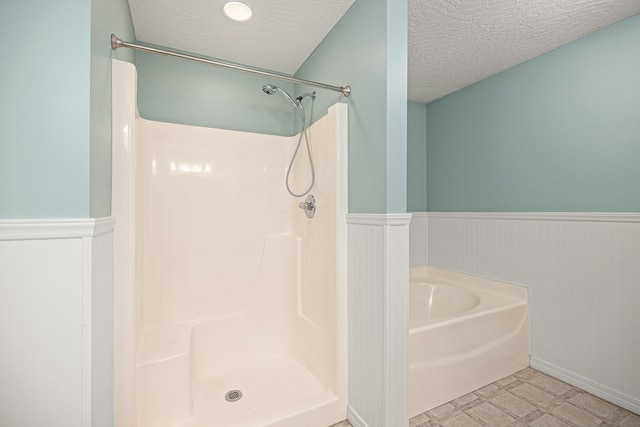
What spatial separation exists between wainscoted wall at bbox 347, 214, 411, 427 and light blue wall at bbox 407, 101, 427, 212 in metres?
1.73

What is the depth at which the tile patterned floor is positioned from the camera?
153 cm

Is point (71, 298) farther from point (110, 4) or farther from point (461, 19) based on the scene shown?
point (461, 19)

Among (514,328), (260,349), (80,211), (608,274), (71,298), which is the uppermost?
(80,211)

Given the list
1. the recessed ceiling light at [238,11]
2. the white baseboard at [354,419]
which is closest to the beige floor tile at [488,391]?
the white baseboard at [354,419]

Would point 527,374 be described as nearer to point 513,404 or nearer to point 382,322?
point 513,404

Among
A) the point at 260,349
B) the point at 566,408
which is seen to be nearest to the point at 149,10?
the point at 260,349

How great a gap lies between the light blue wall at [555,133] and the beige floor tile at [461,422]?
1.48 metres

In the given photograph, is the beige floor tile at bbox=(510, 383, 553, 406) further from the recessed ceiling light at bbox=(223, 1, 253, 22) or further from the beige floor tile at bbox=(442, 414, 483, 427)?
the recessed ceiling light at bbox=(223, 1, 253, 22)

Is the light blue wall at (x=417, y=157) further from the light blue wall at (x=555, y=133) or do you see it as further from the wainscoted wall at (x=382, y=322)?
the wainscoted wall at (x=382, y=322)

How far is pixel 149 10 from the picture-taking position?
5.18ft

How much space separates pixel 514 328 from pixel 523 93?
1.75m

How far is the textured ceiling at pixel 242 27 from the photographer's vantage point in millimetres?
1547

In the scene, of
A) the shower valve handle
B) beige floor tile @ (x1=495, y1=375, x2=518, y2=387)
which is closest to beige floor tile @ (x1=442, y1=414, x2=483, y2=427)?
beige floor tile @ (x1=495, y1=375, x2=518, y2=387)

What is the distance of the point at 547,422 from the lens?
1.54m
